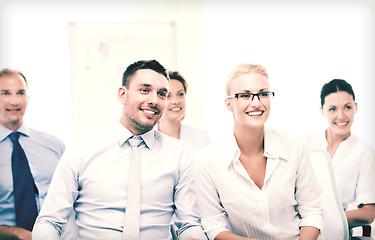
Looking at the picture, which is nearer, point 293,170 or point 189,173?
point 293,170

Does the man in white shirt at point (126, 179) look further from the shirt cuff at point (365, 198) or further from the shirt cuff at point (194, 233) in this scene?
the shirt cuff at point (365, 198)

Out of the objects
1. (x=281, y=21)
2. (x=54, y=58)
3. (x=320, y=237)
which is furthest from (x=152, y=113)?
(x=281, y=21)

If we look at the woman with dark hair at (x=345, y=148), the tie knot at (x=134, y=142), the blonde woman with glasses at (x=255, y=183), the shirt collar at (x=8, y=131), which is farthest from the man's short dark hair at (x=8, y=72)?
the woman with dark hair at (x=345, y=148)

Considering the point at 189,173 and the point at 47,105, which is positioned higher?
the point at 47,105

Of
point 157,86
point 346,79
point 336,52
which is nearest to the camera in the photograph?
point 157,86

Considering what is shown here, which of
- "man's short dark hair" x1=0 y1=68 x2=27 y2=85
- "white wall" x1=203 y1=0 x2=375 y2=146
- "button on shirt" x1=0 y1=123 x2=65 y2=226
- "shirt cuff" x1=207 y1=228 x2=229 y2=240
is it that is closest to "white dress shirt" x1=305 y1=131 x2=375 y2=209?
"white wall" x1=203 y1=0 x2=375 y2=146

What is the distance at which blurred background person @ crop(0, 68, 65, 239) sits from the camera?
204 centimetres

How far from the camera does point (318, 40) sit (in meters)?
2.89

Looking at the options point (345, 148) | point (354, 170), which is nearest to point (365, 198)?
point (354, 170)

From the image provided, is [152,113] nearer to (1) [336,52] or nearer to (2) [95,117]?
(2) [95,117]

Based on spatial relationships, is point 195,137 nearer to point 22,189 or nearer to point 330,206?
point 330,206

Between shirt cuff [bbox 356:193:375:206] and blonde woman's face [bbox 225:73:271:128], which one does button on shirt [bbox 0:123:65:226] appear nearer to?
blonde woman's face [bbox 225:73:271:128]

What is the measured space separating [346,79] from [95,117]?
2.06 metres

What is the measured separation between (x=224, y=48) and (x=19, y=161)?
188 centimetres
